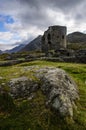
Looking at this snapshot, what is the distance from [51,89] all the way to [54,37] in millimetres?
78412

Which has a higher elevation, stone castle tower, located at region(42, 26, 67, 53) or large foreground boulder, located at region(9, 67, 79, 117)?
stone castle tower, located at region(42, 26, 67, 53)

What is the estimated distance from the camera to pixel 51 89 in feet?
58.0

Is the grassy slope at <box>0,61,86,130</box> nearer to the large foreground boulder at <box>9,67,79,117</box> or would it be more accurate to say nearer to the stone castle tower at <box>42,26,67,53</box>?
the large foreground boulder at <box>9,67,79,117</box>

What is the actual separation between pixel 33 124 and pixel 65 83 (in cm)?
540

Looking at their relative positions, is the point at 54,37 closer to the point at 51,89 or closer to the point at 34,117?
the point at 51,89

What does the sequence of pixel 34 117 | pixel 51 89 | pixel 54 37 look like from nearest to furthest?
pixel 34 117, pixel 51 89, pixel 54 37

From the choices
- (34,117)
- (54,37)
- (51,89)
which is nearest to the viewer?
(34,117)

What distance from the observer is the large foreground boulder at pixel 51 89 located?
16.5m

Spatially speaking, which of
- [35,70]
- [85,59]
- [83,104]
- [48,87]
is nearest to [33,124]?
[48,87]

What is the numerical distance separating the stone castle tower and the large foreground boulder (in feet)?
244

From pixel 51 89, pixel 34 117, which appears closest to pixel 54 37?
pixel 51 89

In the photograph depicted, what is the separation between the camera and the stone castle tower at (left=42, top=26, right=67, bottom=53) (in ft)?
308

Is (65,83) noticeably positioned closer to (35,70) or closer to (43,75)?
(43,75)

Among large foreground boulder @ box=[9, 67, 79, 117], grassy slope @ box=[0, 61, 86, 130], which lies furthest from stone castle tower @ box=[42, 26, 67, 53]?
grassy slope @ box=[0, 61, 86, 130]
